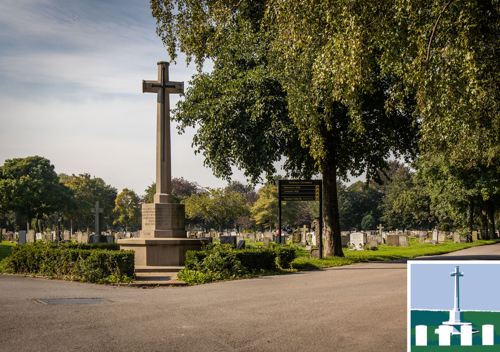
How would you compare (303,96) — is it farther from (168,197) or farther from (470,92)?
(168,197)

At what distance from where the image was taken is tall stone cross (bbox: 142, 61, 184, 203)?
15477 millimetres

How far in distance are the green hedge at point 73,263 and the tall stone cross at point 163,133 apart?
369cm

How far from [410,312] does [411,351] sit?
1.06 feet

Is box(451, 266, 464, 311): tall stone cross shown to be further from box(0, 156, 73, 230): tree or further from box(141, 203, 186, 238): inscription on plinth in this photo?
box(0, 156, 73, 230): tree

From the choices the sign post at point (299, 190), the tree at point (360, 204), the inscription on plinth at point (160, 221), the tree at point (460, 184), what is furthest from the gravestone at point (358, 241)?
the tree at point (360, 204)

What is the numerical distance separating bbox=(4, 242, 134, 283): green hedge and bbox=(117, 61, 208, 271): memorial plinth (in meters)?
2.40

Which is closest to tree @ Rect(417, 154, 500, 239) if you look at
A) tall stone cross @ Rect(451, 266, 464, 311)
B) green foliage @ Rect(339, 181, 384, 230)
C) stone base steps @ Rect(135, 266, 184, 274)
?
stone base steps @ Rect(135, 266, 184, 274)

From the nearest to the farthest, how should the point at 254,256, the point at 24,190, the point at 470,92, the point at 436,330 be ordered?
1. the point at 436,330
2. the point at 470,92
3. the point at 254,256
4. the point at 24,190

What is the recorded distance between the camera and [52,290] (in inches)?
362

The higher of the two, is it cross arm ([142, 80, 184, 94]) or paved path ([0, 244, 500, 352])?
cross arm ([142, 80, 184, 94])

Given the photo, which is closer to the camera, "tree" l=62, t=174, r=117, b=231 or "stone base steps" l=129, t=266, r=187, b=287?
"stone base steps" l=129, t=266, r=187, b=287

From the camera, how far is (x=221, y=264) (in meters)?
11.9

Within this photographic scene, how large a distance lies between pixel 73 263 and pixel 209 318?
→ 6556 mm

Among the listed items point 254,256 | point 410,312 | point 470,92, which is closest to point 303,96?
point 470,92
